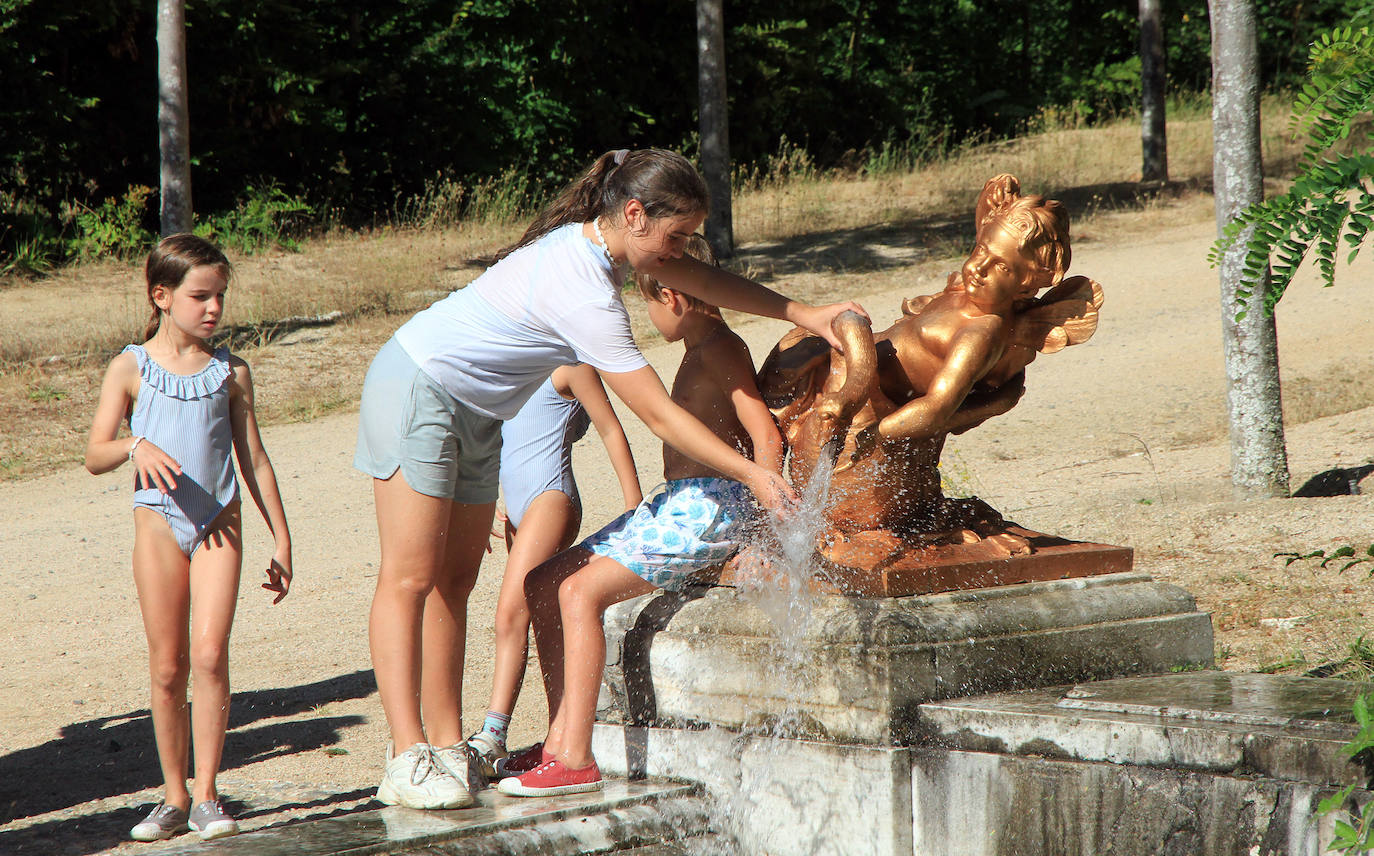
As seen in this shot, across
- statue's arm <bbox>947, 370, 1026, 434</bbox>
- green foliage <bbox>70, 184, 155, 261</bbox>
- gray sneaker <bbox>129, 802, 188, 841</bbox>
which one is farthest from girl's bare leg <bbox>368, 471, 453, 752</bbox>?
green foliage <bbox>70, 184, 155, 261</bbox>

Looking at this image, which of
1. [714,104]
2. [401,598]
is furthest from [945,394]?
[714,104]

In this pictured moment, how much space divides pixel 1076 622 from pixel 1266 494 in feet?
12.4

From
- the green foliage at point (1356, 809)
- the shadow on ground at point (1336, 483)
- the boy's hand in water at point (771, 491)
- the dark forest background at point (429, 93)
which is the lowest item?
the shadow on ground at point (1336, 483)

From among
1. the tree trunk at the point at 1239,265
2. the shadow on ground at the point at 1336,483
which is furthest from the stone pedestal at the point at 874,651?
the shadow on ground at the point at 1336,483

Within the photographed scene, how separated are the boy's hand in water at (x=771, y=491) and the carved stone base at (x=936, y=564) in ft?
1.13

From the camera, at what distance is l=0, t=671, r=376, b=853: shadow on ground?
158 inches

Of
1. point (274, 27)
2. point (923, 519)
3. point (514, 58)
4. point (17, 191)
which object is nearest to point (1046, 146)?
point (514, 58)

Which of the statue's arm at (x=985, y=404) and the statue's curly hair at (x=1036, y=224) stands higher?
the statue's curly hair at (x=1036, y=224)

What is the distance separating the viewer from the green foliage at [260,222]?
1744 cm

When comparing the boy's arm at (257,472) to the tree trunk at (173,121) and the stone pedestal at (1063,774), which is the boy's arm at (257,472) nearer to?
the stone pedestal at (1063,774)

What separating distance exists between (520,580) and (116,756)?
215 cm

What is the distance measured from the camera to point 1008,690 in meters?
2.98

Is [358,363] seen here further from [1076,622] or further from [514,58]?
[514,58]

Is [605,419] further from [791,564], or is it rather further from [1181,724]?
[1181,724]
